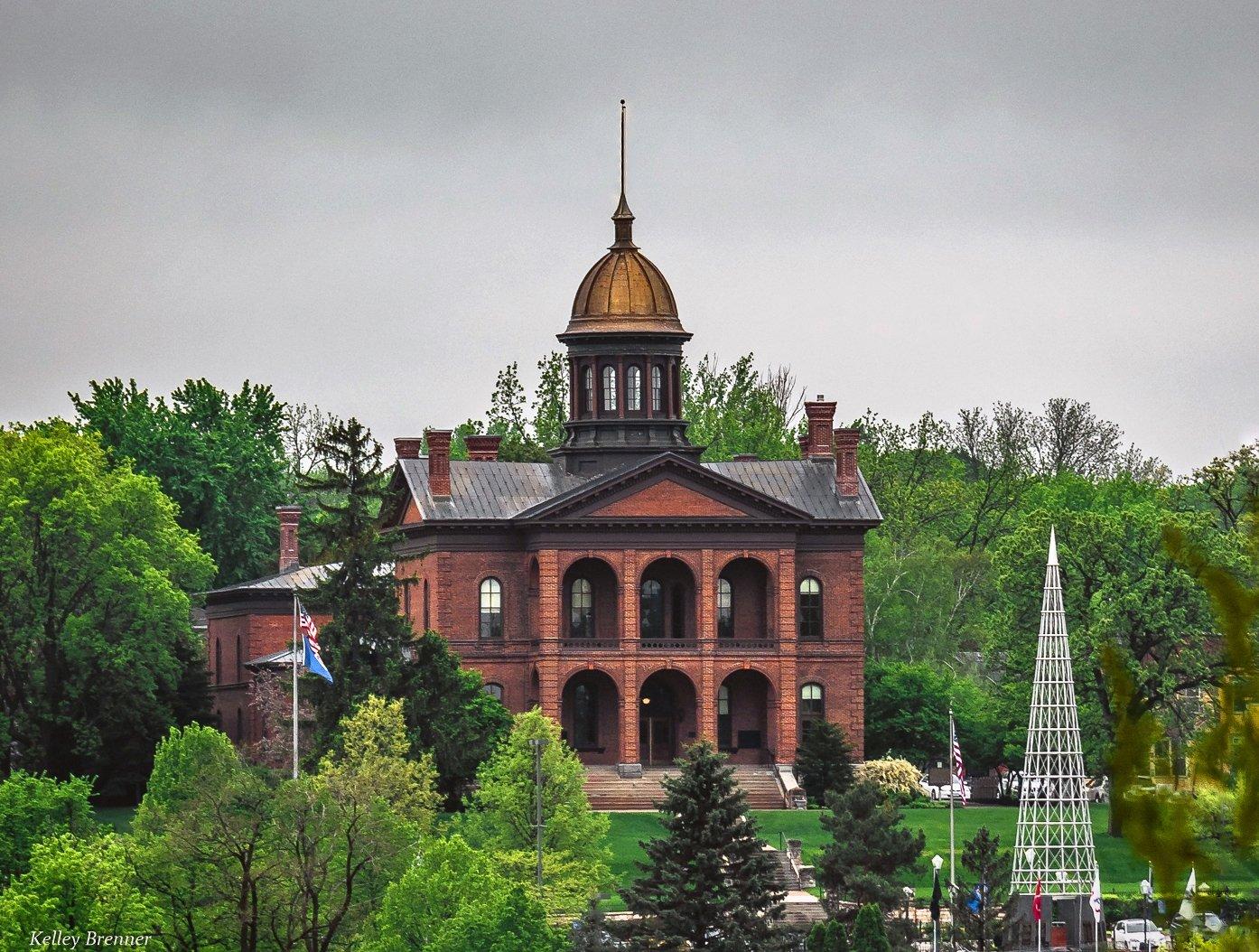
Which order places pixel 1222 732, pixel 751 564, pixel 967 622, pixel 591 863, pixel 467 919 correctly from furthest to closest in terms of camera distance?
pixel 967 622 < pixel 751 564 < pixel 591 863 < pixel 467 919 < pixel 1222 732

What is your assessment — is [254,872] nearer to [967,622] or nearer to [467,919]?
[467,919]

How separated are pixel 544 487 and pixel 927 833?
19111 millimetres

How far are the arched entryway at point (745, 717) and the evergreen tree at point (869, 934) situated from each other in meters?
31.2

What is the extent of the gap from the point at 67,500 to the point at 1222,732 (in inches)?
3027

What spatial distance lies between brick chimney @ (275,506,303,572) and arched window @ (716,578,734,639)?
1784cm

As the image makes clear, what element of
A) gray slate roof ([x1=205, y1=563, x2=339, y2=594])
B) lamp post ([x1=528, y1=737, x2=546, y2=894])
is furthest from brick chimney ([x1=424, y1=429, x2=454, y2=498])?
lamp post ([x1=528, y1=737, x2=546, y2=894])

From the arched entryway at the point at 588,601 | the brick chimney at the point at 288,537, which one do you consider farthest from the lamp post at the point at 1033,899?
the brick chimney at the point at 288,537

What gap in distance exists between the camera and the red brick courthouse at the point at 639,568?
305 feet

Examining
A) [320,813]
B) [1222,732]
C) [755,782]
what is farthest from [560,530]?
[1222,732]

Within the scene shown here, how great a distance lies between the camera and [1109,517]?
91875 millimetres

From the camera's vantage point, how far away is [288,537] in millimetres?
106938

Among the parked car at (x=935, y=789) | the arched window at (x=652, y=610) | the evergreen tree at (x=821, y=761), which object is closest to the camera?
the evergreen tree at (x=821, y=761)

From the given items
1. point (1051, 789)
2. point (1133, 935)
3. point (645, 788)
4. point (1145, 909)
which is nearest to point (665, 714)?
point (645, 788)

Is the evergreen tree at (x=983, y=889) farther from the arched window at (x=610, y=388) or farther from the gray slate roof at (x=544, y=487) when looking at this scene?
the arched window at (x=610, y=388)
